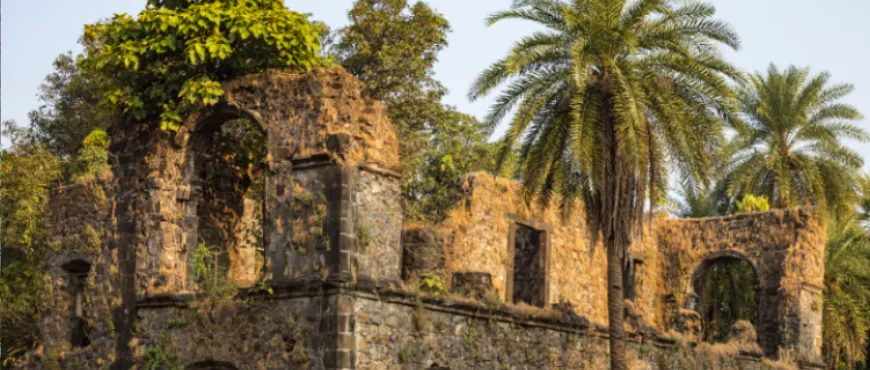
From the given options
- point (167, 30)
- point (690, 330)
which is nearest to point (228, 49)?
point (167, 30)

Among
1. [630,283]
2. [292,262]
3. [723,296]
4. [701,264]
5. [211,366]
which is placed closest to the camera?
[292,262]

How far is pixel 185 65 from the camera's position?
21.6m

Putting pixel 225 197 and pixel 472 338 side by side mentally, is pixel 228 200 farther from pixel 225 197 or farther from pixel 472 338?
pixel 472 338

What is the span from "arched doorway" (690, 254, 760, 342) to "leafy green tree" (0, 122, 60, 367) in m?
20.2

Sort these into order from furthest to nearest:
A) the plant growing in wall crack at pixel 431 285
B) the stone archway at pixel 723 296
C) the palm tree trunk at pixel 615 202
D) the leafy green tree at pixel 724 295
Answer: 1. the leafy green tree at pixel 724 295
2. the stone archway at pixel 723 296
3. the palm tree trunk at pixel 615 202
4. the plant growing in wall crack at pixel 431 285

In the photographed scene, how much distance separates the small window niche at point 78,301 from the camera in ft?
79.2

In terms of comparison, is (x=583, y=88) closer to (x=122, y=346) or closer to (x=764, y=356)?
(x=122, y=346)

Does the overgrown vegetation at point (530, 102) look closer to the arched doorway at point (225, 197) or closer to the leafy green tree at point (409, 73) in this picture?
the arched doorway at point (225, 197)

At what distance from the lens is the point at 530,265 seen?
2775cm

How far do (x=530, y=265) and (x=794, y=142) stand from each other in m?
12.7

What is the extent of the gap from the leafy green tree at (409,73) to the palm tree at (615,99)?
11461mm

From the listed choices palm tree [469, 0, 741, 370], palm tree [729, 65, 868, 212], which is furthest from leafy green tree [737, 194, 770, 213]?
palm tree [469, 0, 741, 370]

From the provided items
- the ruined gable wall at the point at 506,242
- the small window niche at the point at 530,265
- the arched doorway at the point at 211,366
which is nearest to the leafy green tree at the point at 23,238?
the arched doorway at the point at 211,366

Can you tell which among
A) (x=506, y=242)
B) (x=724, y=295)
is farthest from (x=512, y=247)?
(x=724, y=295)
